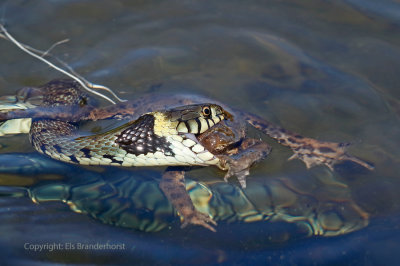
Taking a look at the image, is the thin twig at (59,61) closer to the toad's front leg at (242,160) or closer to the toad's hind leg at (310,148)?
the toad's front leg at (242,160)

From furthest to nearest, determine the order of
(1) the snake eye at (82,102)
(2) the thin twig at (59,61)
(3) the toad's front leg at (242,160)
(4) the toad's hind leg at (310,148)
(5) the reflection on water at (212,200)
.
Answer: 1. (2) the thin twig at (59,61)
2. (1) the snake eye at (82,102)
3. (4) the toad's hind leg at (310,148)
4. (3) the toad's front leg at (242,160)
5. (5) the reflection on water at (212,200)

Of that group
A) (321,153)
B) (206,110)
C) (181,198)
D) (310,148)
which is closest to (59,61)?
(206,110)

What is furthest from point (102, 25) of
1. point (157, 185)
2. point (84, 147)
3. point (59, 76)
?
point (157, 185)

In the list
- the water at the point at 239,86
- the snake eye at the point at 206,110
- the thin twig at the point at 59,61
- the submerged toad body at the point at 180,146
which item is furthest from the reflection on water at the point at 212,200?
the thin twig at the point at 59,61

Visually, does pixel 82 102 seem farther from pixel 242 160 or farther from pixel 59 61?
pixel 242 160

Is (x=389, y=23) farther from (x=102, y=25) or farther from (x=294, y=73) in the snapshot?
(x=102, y=25)

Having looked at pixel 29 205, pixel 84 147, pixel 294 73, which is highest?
pixel 294 73

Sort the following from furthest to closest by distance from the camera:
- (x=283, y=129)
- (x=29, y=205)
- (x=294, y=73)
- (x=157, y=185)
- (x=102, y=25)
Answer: (x=102, y=25)
(x=294, y=73)
(x=283, y=129)
(x=157, y=185)
(x=29, y=205)
